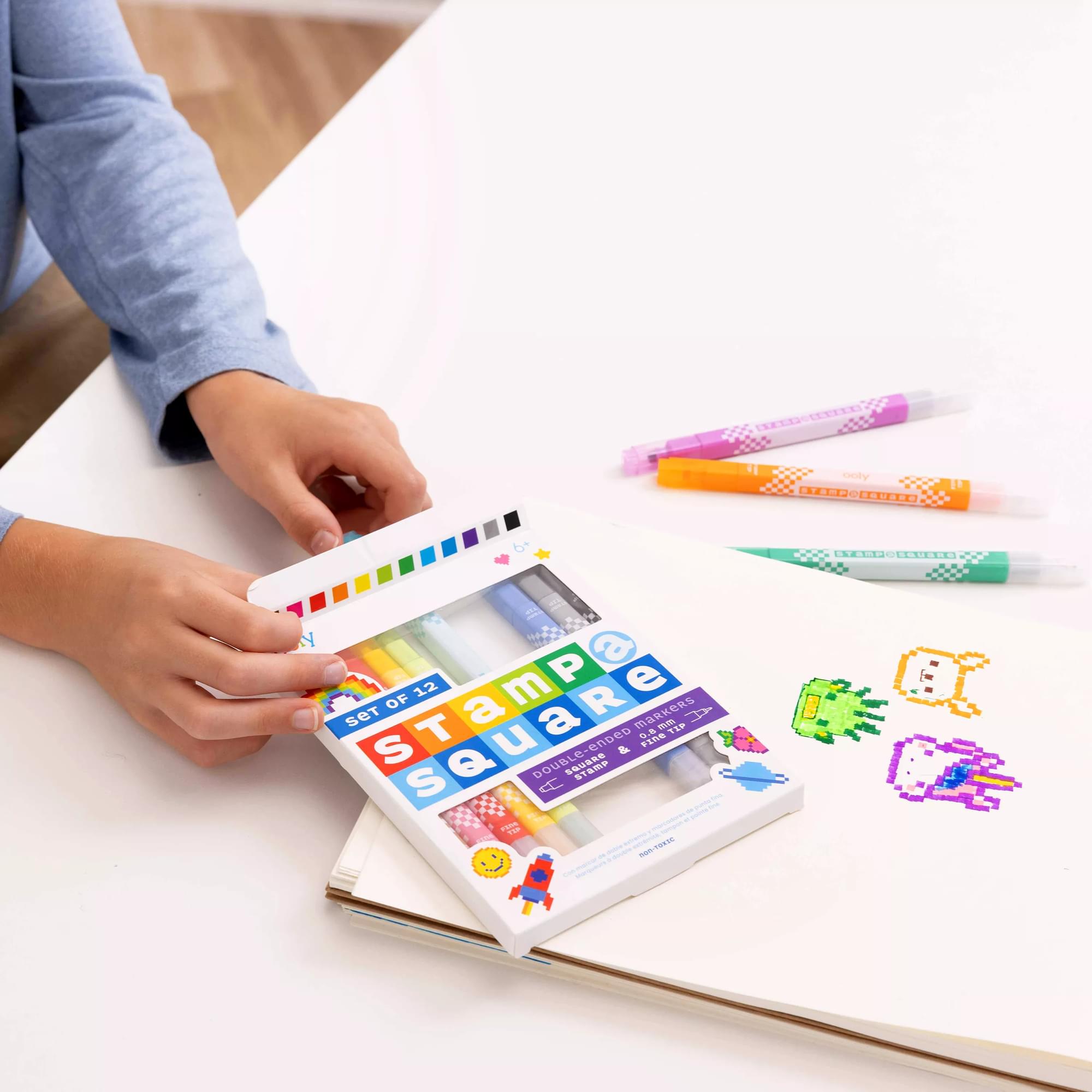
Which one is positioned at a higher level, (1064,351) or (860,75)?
(860,75)

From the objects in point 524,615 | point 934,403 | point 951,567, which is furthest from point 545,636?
point 934,403

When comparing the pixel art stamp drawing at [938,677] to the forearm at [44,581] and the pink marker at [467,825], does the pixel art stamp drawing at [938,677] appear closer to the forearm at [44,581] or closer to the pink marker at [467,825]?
the pink marker at [467,825]

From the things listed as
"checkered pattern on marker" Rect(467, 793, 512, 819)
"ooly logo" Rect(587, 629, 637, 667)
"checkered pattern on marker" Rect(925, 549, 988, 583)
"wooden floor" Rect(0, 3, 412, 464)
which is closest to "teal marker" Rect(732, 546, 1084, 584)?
"checkered pattern on marker" Rect(925, 549, 988, 583)

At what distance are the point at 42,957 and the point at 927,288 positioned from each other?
669mm

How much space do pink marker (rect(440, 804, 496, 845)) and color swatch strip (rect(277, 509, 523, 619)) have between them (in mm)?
121

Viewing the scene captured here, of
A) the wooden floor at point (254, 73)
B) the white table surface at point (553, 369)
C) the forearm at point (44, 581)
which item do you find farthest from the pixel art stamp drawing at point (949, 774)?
the wooden floor at point (254, 73)

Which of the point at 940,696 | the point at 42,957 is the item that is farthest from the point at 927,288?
the point at 42,957

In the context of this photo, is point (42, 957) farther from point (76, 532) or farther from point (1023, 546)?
point (1023, 546)

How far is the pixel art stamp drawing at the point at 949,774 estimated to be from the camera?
474 millimetres

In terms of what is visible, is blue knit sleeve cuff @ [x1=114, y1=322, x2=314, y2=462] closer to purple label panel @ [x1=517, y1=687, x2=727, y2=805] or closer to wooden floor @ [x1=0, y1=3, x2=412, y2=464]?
purple label panel @ [x1=517, y1=687, x2=727, y2=805]

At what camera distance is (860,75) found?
105 centimetres

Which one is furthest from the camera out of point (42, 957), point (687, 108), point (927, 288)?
point (687, 108)

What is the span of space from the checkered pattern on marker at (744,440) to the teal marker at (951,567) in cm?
9

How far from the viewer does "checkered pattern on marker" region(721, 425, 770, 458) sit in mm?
666
